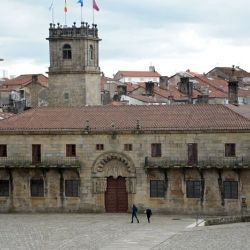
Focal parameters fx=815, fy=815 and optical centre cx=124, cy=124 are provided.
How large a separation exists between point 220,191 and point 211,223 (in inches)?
196

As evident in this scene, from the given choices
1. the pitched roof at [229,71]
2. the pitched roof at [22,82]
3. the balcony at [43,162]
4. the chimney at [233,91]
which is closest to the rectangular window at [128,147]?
the balcony at [43,162]

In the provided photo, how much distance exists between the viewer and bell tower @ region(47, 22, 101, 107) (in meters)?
72.0

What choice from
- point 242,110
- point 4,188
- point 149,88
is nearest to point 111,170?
point 4,188

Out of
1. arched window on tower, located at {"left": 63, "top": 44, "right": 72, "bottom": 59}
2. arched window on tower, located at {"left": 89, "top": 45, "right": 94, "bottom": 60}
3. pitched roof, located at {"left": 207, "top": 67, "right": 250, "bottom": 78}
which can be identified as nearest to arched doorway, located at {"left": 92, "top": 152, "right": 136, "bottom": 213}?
arched window on tower, located at {"left": 63, "top": 44, "right": 72, "bottom": 59}

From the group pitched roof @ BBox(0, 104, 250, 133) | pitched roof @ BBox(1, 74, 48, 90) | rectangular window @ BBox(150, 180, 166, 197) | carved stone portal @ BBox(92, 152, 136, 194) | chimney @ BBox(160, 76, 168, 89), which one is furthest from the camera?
pitched roof @ BBox(1, 74, 48, 90)

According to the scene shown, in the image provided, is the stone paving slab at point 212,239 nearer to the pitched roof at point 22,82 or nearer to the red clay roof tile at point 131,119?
the red clay roof tile at point 131,119

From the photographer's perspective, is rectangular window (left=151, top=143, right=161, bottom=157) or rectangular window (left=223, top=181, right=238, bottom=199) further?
rectangular window (left=151, top=143, right=161, bottom=157)

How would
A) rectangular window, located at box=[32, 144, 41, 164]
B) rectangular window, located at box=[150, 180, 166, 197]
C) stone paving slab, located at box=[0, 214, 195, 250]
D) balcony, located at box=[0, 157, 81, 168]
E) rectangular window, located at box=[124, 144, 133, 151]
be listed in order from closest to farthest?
stone paving slab, located at box=[0, 214, 195, 250]
rectangular window, located at box=[150, 180, 166, 197]
rectangular window, located at box=[124, 144, 133, 151]
balcony, located at box=[0, 157, 81, 168]
rectangular window, located at box=[32, 144, 41, 164]

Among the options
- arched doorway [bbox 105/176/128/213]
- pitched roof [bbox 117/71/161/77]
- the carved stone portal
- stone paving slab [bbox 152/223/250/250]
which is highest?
pitched roof [bbox 117/71/161/77]

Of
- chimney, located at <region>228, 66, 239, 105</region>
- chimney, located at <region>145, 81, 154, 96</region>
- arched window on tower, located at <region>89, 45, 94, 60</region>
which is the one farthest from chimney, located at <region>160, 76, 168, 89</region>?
chimney, located at <region>228, 66, 239, 105</region>

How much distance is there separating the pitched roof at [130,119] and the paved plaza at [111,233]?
5851 mm

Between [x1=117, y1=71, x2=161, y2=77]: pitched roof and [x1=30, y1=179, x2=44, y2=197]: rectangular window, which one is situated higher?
[x1=117, y1=71, x2=161, y2=77]: pitched roof

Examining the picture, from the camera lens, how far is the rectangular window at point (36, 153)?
54.7 m

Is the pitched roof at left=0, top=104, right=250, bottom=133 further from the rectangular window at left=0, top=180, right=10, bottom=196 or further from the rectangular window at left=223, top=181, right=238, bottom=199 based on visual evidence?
the rectangular window at left=0, top=180, right=10, bottom=196
